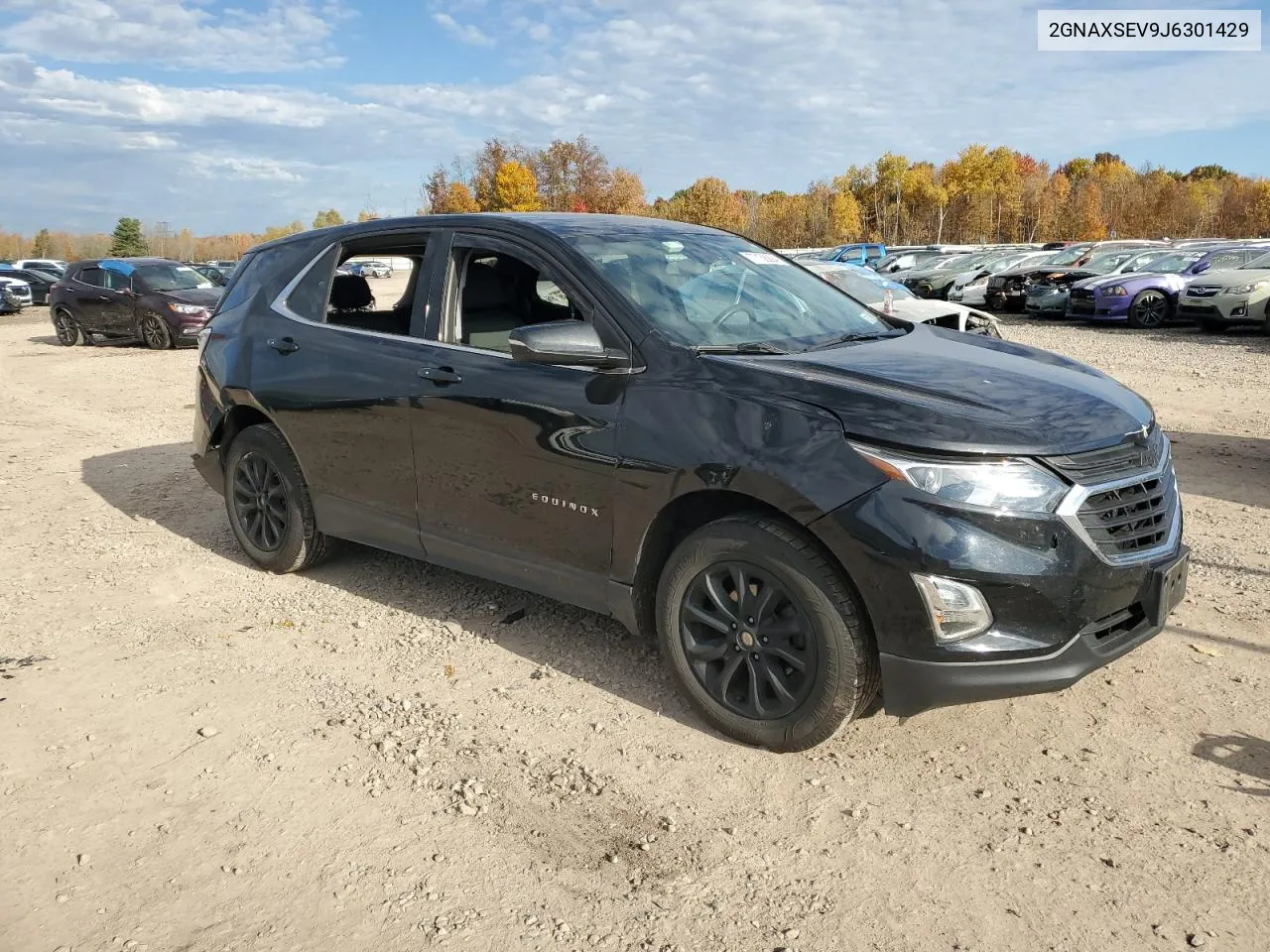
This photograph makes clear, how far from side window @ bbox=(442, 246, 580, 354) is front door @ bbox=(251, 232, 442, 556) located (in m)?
0.19

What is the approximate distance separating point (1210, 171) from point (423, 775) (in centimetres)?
15164

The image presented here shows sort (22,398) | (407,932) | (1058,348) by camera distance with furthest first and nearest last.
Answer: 1. (1058,348)
2. (22,398)
3. (407,932)

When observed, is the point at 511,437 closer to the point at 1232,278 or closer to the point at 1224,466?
the point at 1224,466

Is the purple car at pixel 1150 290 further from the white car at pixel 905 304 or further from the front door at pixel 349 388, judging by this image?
the front door at pixel 349 388

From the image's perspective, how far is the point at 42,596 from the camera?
529cm

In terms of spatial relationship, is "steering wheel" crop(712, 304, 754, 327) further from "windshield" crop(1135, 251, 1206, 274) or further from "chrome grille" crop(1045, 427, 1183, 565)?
"windshield" crop(1135, 251, 1206, 274)

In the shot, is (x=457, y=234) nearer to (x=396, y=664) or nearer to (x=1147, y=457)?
(x=396, y=664)

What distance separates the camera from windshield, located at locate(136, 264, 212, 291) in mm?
18250

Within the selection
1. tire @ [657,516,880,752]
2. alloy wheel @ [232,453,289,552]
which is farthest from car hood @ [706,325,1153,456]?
alloy wheel @ [232,453,289,552]

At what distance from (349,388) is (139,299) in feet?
51.5

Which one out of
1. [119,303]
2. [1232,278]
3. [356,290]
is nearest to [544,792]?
[356,290]

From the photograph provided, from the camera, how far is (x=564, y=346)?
144 inches

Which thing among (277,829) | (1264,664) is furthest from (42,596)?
(1264,664)

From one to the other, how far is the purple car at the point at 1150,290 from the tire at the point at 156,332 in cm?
1787
